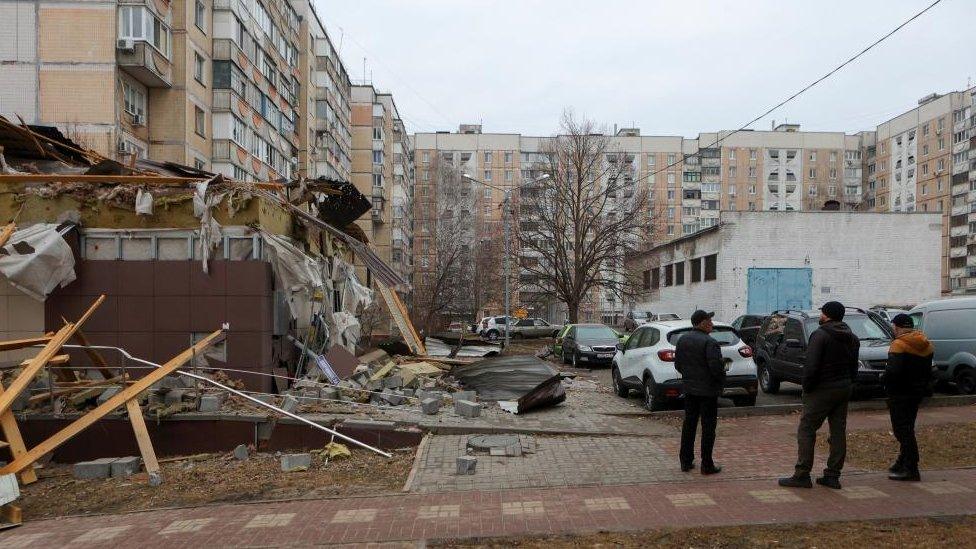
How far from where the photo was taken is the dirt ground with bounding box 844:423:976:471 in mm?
6969

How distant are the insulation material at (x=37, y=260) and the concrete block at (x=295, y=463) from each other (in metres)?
5.36

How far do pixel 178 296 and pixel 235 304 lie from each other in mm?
935

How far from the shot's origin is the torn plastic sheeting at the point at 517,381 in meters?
10.9

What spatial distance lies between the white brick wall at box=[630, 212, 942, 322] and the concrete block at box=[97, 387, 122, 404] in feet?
84.5

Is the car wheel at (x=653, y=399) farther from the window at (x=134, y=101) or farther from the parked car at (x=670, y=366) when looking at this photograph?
the window at (x=134, y=101)

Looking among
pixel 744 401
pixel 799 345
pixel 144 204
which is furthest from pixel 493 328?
pixel 144 204

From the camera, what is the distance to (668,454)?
25.5ft

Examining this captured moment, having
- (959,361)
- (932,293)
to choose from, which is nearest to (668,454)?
(959,361)

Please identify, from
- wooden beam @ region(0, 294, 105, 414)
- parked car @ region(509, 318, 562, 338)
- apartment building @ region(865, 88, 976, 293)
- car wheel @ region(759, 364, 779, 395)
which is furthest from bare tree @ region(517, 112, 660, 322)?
apartment building @ region(865, 88, 976, 293)

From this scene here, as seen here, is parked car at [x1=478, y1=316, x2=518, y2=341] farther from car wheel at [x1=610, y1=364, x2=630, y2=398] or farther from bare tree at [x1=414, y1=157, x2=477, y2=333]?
car wheel at [x1=610, y1=364, x2=630, y2=398]

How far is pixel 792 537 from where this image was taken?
4.91m

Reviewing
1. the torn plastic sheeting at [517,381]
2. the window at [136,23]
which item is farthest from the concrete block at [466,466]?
the window at [136,23]

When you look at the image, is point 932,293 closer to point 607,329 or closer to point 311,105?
point 607,329

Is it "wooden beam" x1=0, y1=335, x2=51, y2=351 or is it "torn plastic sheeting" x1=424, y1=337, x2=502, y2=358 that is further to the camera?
"torn plastic sheeting" x1=424, y1=337, x2=502, y2=358
